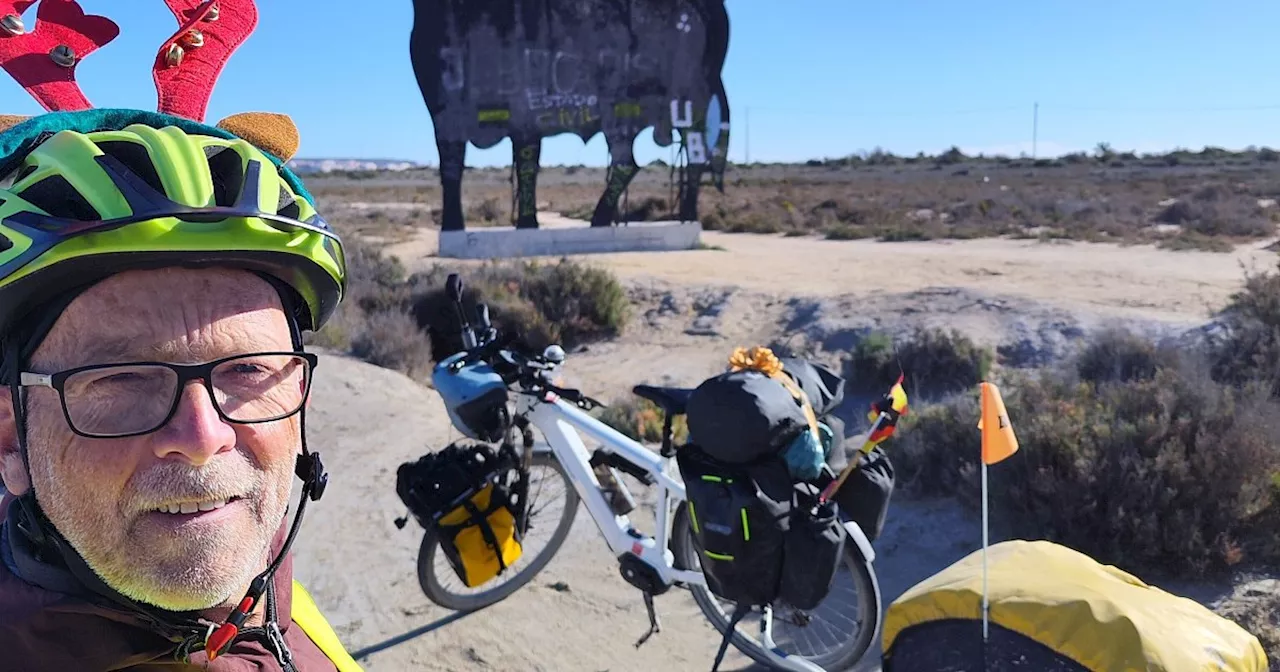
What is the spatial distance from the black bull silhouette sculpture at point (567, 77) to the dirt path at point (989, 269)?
243 cm

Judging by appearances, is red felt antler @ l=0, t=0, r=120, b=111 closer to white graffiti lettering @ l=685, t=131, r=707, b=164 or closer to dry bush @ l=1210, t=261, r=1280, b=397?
dry bush @ l=1210, t=261, r=1280, b=397

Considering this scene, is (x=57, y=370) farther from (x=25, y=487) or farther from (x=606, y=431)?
(x=606, y=431)

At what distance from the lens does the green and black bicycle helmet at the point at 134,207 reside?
1.04 m

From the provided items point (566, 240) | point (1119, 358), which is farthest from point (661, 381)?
point (566, 240)

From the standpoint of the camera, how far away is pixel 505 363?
12.3 feet

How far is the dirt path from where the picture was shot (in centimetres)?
982

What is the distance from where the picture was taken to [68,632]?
1035 millimetres

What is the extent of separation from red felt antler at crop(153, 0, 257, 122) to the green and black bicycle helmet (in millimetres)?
176

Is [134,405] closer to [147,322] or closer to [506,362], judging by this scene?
[147,322]

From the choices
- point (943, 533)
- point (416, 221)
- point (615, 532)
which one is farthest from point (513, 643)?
point (416, 221)

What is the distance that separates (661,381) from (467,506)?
18.3 ft

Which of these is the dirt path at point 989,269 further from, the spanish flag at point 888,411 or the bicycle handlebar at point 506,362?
the bicycle handlebar at point 506,362

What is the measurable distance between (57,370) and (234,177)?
0.35 metres

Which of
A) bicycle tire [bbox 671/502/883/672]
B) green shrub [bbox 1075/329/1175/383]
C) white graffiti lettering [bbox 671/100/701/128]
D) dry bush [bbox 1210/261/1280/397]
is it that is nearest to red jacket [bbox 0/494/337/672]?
bicycle tire [bbox 671/502/883/672]
